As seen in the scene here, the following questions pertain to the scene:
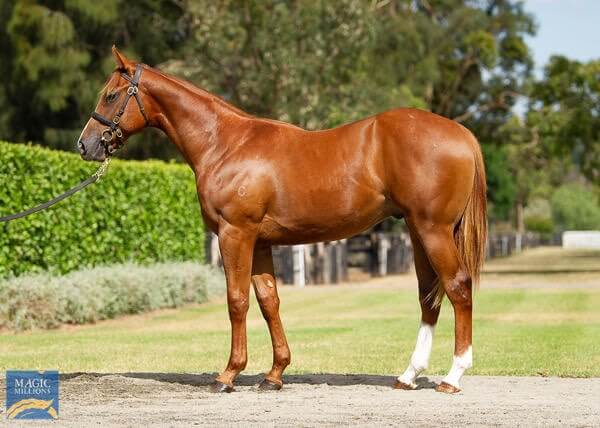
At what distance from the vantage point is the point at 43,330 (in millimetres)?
15531

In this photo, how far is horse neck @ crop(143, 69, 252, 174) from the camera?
8.73 m

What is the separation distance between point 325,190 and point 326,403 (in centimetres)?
174

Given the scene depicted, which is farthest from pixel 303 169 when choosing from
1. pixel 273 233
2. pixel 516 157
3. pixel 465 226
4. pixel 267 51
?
pixel 516 157

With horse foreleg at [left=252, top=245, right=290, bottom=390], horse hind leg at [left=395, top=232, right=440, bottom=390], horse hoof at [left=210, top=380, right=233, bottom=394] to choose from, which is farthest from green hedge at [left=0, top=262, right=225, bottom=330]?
horse hind leg at [left=395, top=232, right=440, bottom=390]

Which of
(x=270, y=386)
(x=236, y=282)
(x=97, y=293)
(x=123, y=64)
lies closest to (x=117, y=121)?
(x=123, y=64)

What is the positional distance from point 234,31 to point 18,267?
16.7m

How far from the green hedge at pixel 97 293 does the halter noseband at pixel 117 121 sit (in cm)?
689

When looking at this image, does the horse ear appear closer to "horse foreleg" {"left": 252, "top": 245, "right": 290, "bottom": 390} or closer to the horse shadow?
"horse foreleg" {"left": 252, "top": 245, "right": 290, "bottom": 390}

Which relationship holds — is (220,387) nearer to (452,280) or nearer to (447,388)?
(447,388)

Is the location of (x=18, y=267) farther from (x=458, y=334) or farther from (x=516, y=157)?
(x=516, y=157)

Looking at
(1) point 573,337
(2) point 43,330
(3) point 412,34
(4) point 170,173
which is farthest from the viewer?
(3) point 412,34

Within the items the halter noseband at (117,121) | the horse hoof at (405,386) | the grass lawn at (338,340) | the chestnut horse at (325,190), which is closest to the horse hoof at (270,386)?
the chestnut horse at (325,190)

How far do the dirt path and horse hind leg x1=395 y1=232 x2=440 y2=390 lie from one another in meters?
0.15

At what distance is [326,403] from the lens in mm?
7566
